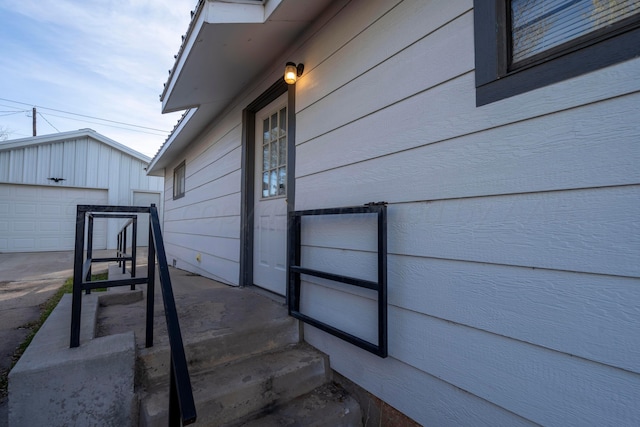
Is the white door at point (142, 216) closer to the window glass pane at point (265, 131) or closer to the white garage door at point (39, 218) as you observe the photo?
the white garage door at point (39, 218)

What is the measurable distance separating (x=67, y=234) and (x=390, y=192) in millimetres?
12388

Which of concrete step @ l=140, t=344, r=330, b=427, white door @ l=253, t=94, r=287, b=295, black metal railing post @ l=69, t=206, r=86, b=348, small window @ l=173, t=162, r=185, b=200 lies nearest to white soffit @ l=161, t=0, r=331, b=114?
white door @ l=253, t=94, r=287, b=295

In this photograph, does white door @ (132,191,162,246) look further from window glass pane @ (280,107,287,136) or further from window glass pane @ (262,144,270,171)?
window glass pane @ (280,107,287,136)

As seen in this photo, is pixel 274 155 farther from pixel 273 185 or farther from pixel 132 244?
pixel 132 244

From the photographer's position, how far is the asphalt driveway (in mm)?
2643

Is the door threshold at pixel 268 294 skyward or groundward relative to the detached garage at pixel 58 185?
groundward

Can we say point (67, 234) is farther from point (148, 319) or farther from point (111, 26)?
point (148, 319)

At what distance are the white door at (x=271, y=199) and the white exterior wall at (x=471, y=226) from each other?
72cm

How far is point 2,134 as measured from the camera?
17.1 metres

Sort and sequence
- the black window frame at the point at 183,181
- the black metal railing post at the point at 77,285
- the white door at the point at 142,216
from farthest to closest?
the white door at the point at 142,216, the black window frame at the point at 183,181, the black metal railing post at the point at 77,285

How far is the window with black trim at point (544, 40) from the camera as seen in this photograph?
0.94 meters

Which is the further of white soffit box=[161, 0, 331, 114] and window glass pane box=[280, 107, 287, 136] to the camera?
window glass pane box=[280, 107, 287, 136]

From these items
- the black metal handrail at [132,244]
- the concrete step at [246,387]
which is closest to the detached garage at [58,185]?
the black metal handrail at [132,244]

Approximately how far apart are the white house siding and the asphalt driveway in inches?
78.0
